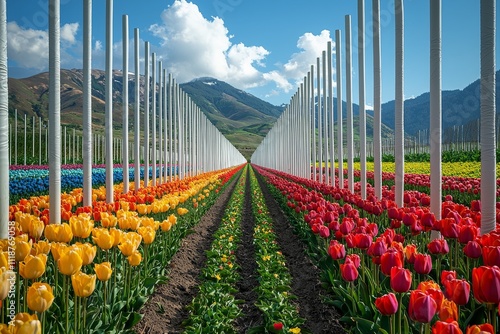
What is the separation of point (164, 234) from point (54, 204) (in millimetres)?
1679

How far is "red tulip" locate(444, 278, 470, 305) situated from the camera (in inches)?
88.0

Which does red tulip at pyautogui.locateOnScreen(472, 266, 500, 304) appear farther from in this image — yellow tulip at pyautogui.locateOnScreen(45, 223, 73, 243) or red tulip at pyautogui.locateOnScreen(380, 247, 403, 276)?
yellow tulip at pyautogui.locateOnScreen(45, 223, 73, 243)

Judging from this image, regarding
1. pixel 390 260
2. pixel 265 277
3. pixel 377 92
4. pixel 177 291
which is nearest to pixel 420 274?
pixel 390 260

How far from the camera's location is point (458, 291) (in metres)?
2.26

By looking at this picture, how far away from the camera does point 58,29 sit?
6.07 metres

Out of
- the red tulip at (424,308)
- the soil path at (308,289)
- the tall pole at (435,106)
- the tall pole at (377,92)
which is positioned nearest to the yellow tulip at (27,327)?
the red tulip at (424,308)

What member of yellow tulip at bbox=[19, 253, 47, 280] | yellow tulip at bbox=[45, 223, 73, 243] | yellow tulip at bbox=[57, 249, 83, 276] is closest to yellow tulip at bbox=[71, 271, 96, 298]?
yellow tulip at bbox=[57, 249, 83, 276]

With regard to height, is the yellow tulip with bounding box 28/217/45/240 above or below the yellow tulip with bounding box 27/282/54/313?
above

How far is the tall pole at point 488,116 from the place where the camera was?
4543mm

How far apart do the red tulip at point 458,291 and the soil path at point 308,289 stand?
2037 mm

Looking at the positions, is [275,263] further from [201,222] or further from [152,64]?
[152,64]

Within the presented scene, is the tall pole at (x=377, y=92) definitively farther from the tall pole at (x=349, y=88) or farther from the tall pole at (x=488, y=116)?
the tall pole at (x=488, y=116)

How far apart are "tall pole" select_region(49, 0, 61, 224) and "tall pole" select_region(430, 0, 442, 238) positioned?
5392 mm

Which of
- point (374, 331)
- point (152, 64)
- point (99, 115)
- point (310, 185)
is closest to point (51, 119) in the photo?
point (374, 331)
